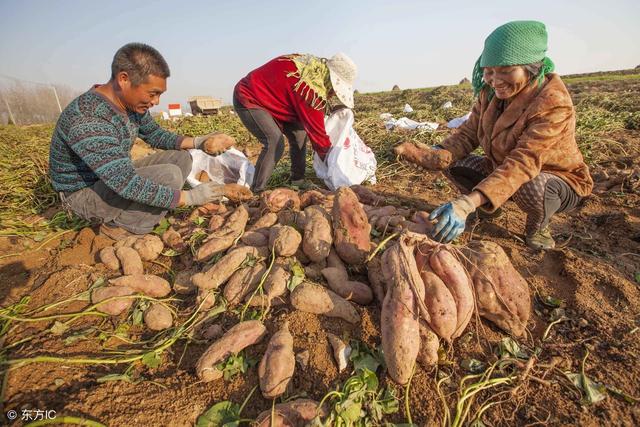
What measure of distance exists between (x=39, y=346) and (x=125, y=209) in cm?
136

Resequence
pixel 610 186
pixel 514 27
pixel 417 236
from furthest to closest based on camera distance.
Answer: pixel 610 186 < pixel 514 27 < pixel 417 236

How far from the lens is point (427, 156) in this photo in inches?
119

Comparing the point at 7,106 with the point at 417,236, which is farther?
the point at 7,106

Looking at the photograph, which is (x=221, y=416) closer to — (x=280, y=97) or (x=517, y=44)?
(x=517, y=44)

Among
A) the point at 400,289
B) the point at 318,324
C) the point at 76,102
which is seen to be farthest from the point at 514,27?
the point at 76,102

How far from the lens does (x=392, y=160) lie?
5035 millimetres

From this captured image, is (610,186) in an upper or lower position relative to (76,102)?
lower

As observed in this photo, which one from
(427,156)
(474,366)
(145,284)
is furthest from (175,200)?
(474,366)

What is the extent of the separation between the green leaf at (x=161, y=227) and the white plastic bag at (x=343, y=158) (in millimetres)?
1802

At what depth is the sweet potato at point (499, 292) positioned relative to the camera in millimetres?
1753

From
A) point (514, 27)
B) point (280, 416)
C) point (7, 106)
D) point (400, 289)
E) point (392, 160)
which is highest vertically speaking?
point (514, 27)

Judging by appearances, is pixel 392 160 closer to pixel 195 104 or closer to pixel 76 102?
pixel 76 102

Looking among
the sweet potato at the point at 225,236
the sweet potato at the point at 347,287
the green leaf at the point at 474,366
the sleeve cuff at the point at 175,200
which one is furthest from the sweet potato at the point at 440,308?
the sleeve cuff at the point at 175,200

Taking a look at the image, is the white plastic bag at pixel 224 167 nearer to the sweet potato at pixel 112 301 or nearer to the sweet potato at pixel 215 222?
the sweet potato at pixel 215 222
